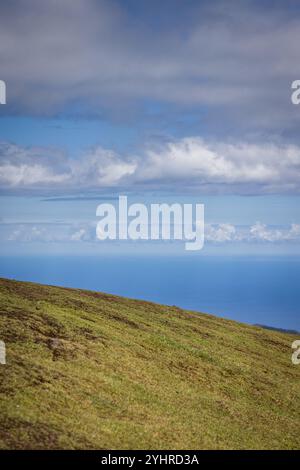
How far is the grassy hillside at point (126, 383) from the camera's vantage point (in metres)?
28.4

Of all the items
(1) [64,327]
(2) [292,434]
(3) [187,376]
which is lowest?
(2) [292,434]

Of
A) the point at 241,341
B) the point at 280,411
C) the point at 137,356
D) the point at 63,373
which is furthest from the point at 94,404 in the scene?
the point at 241,341

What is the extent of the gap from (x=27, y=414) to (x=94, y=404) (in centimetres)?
540

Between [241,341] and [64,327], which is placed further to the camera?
[241,341]

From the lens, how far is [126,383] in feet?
123

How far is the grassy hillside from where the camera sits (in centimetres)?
2839

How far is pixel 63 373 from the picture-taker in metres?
35.2

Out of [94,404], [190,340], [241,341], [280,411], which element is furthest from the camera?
[241,341]

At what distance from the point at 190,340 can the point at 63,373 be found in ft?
81.0

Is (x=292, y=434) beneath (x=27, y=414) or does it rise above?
beneath
